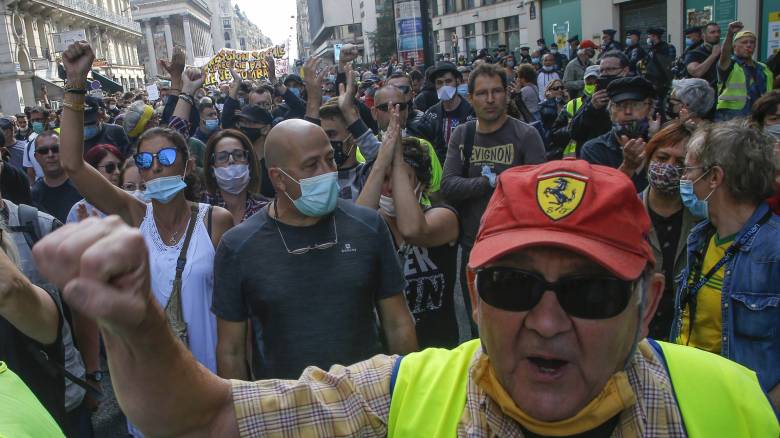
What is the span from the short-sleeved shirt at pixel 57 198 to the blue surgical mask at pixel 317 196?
3378 millimetres

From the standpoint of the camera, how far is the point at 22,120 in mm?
14797

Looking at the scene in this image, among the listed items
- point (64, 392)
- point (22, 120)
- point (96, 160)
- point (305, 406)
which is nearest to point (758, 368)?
point (305, 406)

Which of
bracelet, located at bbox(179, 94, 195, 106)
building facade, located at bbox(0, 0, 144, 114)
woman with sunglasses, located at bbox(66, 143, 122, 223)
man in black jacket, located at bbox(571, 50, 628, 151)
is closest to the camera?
woman with sunglasses, located at bbox(66, 143, 122, 223)

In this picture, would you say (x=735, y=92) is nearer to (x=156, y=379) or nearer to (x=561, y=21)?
(x=156, y=379)

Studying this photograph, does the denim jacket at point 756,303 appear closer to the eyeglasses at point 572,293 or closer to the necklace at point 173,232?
the eyeglasses at point 572,293

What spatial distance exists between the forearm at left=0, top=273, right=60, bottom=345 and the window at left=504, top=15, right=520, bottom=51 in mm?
35306

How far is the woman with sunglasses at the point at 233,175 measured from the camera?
413 cm

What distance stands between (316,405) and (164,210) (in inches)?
89.1

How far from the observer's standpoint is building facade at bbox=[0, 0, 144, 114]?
45156mm

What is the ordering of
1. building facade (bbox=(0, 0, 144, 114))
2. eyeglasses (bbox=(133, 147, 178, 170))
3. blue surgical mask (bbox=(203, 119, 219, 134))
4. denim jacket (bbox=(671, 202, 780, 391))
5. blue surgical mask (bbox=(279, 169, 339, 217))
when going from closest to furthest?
denim jacket (bbox=(671, 202, 780, 391)) < blue surgical mask (bbox=(279, 169, 339, 217)) < eyeglasses (bbox=(133, 147, 178, 170)) < blue surgical mask (bbox=(203, 119, 219, 134)) < building facade (bbox=(0, 0, 144, 114))

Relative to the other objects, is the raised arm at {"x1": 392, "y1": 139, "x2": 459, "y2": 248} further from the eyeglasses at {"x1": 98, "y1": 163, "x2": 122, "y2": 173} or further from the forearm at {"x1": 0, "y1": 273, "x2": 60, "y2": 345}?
the eyeglasses at {"x1": 98, "y1": 163, "x2": 122, "y2": 173}

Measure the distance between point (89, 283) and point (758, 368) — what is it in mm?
2526

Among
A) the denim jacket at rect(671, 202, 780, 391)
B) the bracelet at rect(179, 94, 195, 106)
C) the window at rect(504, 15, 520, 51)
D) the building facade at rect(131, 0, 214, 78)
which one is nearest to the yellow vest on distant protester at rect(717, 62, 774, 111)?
the denim jacket at rect(671, 202, 780, 391)

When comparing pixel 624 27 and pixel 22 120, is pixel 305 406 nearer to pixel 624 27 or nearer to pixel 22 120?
pixel 22 120
